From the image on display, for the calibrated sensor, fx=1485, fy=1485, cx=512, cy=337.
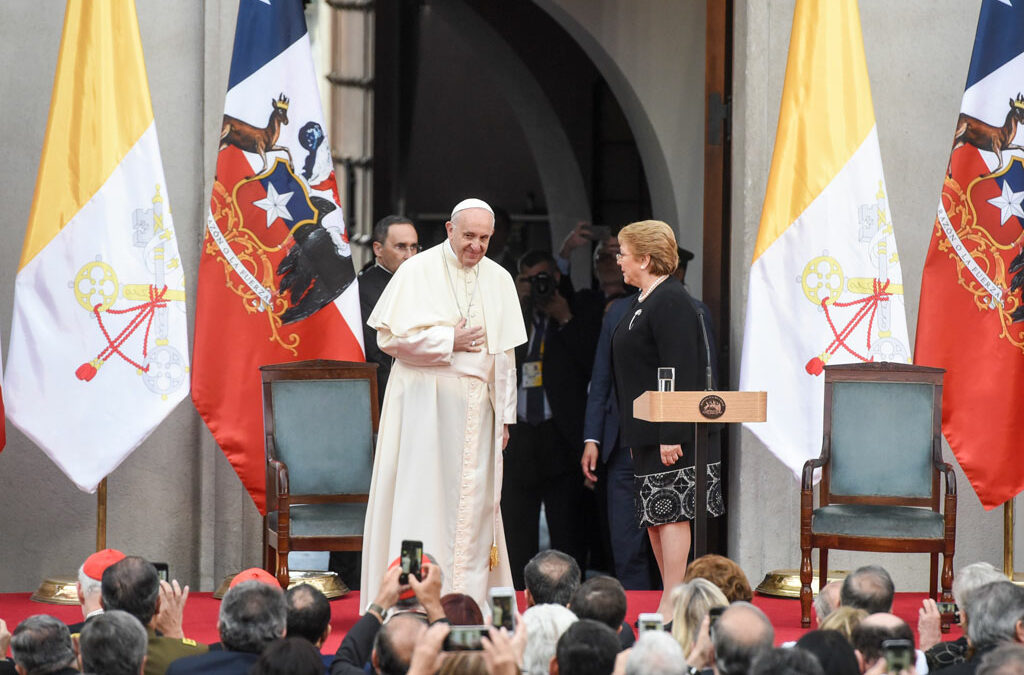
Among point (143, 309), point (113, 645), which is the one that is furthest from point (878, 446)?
point (113, 645)

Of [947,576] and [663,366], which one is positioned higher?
[663,366]

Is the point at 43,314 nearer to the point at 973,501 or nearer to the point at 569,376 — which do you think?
the point at 569,376

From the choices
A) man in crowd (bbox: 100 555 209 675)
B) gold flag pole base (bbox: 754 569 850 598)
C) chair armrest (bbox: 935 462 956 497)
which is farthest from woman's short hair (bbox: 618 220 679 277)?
man in crowd (bbox: 100 555 209 675)

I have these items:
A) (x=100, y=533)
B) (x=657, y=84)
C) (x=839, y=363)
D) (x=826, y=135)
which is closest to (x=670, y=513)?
(x=839, y=363)

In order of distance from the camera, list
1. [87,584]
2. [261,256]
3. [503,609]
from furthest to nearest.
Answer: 1. [261,256]
2. [87,584]
3. [503,609]

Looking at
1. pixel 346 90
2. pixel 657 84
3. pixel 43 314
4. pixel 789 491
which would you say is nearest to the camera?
pixel 43 314

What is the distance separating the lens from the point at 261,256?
20.9ft

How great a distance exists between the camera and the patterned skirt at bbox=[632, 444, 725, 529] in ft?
17.6

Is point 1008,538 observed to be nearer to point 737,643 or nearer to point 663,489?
point 663,489

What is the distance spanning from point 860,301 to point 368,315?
2.19m

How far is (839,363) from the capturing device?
6246 millimetres

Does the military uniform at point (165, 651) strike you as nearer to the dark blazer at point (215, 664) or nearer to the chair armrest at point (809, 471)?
the dark blazer at point (215, 664)

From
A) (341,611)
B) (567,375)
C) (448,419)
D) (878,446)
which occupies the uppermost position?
(567,375)

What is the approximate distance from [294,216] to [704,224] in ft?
7.04
